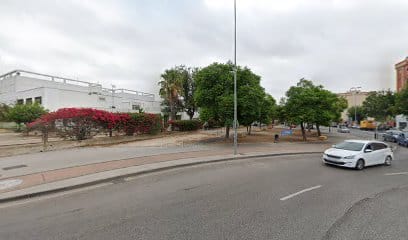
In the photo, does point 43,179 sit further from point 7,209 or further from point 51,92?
point 51,92

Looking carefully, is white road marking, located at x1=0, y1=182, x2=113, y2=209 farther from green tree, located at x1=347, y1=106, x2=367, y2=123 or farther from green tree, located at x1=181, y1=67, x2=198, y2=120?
green tree, located at x1=347, y1=106, x2=367, y2=123

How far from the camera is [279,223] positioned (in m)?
4.77

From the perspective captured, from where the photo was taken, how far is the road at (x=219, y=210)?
173 inches

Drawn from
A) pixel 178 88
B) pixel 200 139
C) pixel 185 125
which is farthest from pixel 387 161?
pixel 178 88

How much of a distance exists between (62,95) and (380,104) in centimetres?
6370

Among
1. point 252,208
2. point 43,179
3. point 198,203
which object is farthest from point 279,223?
point 43,179

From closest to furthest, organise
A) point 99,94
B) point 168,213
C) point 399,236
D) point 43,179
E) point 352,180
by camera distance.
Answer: point 399,236 < point 168,213 < point 43,179 < point 352,180 < point 99,94

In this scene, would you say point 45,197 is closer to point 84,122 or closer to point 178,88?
point 84,122

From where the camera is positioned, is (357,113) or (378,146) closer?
(378,146)

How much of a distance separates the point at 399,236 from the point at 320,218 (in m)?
1.32

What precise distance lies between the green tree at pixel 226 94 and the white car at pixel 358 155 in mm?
7780

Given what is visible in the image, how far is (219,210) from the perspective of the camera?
216 inches

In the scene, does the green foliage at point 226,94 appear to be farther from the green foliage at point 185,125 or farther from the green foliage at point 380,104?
the green foliage at point 380,104

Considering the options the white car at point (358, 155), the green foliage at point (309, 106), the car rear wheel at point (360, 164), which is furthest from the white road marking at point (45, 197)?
the green foliage at point (309, 106)
